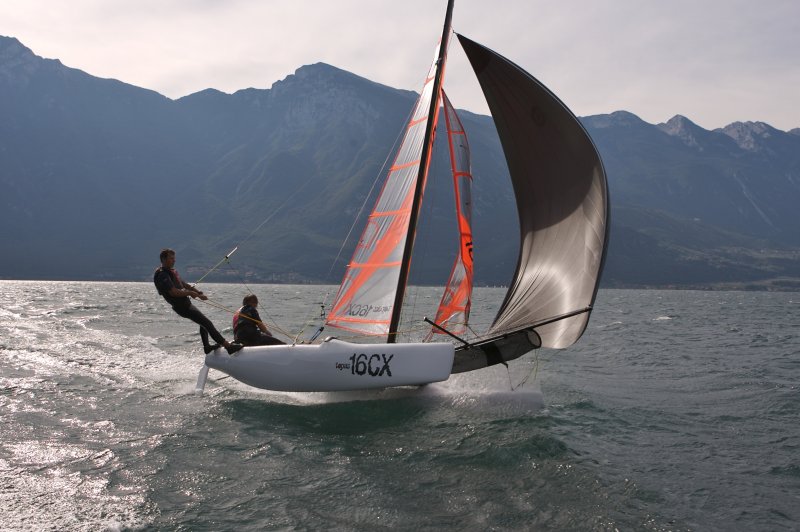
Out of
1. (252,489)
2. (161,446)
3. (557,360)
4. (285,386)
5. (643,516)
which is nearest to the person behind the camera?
(643,516)

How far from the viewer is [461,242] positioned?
12.9 meters

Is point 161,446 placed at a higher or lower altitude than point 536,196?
lower

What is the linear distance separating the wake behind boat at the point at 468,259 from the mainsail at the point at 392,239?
2 cm

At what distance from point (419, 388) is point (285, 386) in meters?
2.61

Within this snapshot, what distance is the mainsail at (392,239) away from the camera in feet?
38.0

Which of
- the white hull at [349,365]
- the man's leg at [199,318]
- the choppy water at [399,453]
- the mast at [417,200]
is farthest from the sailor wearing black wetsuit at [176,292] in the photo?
the mast at [417,200]

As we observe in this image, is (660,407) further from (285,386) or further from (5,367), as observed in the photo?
(5,367)

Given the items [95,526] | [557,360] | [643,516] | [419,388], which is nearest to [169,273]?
[419,388]

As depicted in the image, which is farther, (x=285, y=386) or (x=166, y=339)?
(x=166, y=339)

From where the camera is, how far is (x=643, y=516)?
6188 mm

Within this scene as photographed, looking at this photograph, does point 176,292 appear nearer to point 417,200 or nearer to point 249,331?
point 249,331

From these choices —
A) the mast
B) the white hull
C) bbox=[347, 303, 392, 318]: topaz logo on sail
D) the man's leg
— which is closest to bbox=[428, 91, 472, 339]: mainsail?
the mast

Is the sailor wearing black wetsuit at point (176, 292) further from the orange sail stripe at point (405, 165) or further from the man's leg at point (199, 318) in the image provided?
the orange sail stripe at point (405, 165)

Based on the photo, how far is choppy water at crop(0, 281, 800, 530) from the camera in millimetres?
6086
